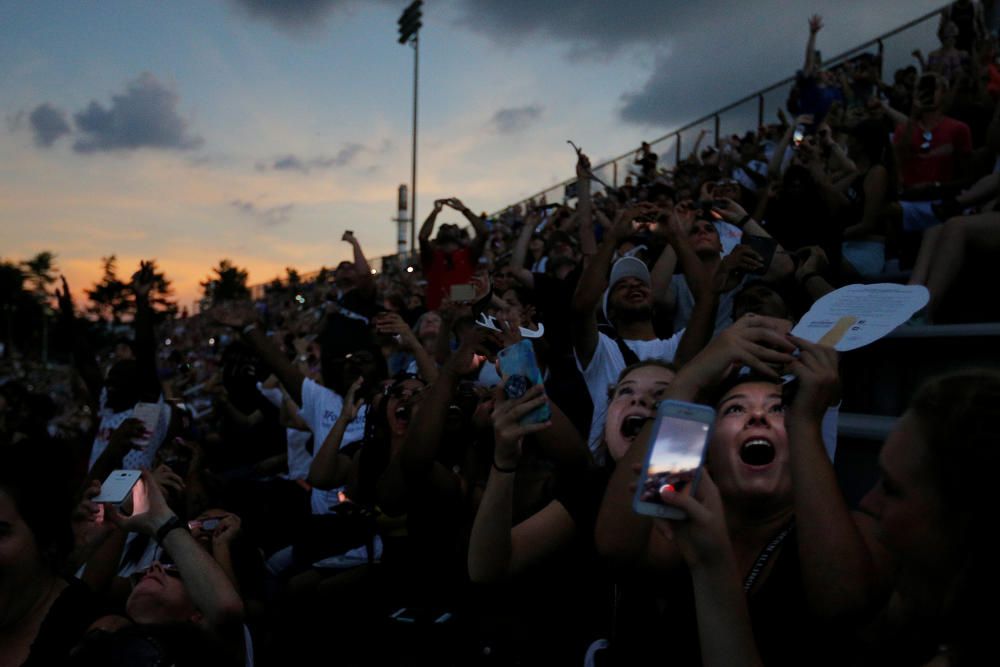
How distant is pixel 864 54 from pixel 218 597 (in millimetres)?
11938

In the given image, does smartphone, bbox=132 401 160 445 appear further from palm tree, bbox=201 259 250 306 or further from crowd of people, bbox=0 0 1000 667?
palm tree, bbox=201 259 250 306

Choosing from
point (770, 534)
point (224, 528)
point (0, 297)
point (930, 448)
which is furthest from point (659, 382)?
point (0, 297)

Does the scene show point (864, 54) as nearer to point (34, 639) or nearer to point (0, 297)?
point (34, 639)

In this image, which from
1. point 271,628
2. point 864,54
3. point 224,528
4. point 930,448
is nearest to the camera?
point 930,448

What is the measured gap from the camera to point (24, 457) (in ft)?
9.98

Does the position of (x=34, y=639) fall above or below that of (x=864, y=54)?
below

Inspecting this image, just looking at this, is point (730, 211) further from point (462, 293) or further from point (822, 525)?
point (822, 525)

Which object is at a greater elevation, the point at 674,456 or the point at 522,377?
the point at 522,377

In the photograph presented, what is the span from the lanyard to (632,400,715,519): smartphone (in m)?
0.57

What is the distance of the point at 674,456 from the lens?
1.74m

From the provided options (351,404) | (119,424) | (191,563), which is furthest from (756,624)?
(119,424)

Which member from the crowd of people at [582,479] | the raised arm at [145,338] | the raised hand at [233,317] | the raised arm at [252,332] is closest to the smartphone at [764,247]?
the crowd of people at [582,479]

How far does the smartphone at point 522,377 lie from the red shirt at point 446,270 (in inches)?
→ 272

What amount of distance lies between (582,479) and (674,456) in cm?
116
